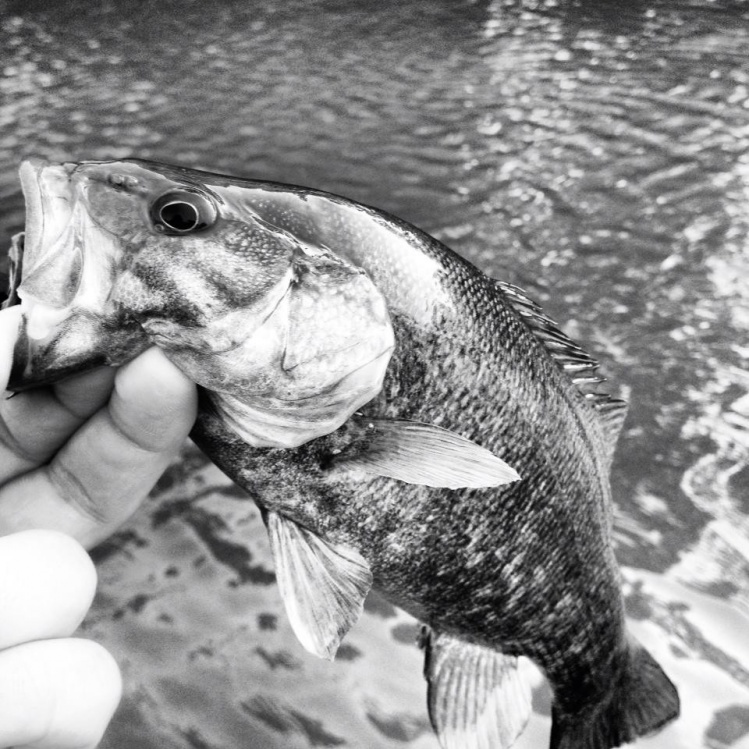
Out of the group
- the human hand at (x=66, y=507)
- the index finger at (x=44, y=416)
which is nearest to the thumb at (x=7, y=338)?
the human hand at (x=66, y=507)

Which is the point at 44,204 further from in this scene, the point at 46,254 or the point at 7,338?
the point at 7,338

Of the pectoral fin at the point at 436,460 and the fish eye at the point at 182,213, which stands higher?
the fish eye at the point at 182,213

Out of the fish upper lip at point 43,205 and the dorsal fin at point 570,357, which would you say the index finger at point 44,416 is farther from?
the dorsal fin at point 570,357

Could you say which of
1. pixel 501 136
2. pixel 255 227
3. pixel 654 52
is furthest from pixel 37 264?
pixel 654 52

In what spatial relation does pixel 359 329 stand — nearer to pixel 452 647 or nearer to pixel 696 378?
pixel 452 647

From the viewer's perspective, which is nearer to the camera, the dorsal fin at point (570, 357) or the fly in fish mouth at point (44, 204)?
the fly in fish mouth at point (44, 204)

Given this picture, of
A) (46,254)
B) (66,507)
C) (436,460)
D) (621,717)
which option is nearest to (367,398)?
(436,460)
